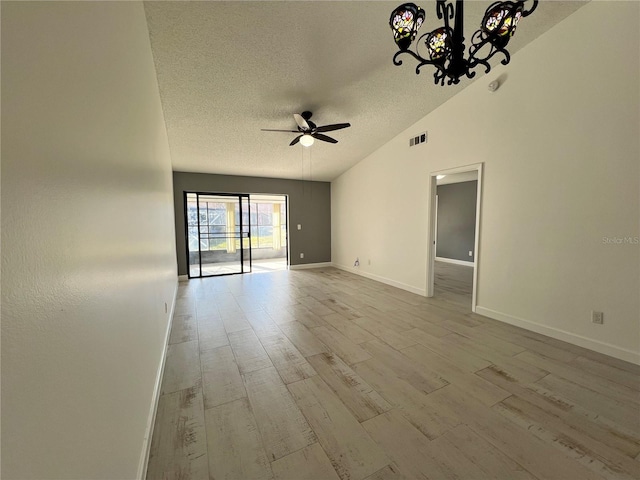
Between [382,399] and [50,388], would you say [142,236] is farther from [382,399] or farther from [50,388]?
[382,399]

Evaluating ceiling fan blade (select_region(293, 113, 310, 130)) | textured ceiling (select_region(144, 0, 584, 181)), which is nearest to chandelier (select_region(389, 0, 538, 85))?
textured ceiling (select_region(144, 0, 584, 181))

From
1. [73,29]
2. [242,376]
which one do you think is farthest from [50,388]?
[242,376]

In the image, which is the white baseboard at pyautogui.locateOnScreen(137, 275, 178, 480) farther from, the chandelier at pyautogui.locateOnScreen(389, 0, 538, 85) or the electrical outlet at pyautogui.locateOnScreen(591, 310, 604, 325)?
the electrical outlet at pyautogui.locateOnScreen(591, 310, 604, 325)

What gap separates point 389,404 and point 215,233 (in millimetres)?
6067

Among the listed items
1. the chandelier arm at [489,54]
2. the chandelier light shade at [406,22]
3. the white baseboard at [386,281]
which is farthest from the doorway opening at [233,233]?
the chandelier arm at [489,54]

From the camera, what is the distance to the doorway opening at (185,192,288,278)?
257 inches

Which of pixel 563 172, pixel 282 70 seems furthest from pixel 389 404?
pixel 282 70

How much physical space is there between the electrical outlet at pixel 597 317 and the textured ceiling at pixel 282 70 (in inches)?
119

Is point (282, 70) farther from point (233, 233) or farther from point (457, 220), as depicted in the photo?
point (457, 220)

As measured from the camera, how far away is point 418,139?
175 inches

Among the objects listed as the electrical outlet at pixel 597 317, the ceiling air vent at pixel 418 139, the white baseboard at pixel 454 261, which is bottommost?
the white baseboard at pixel 454 261

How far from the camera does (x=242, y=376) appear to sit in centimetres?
221

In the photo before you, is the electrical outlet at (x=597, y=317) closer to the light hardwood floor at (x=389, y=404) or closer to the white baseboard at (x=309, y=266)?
the light hardwood floor at (x=389, y=404)

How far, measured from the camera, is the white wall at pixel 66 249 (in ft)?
1.53
